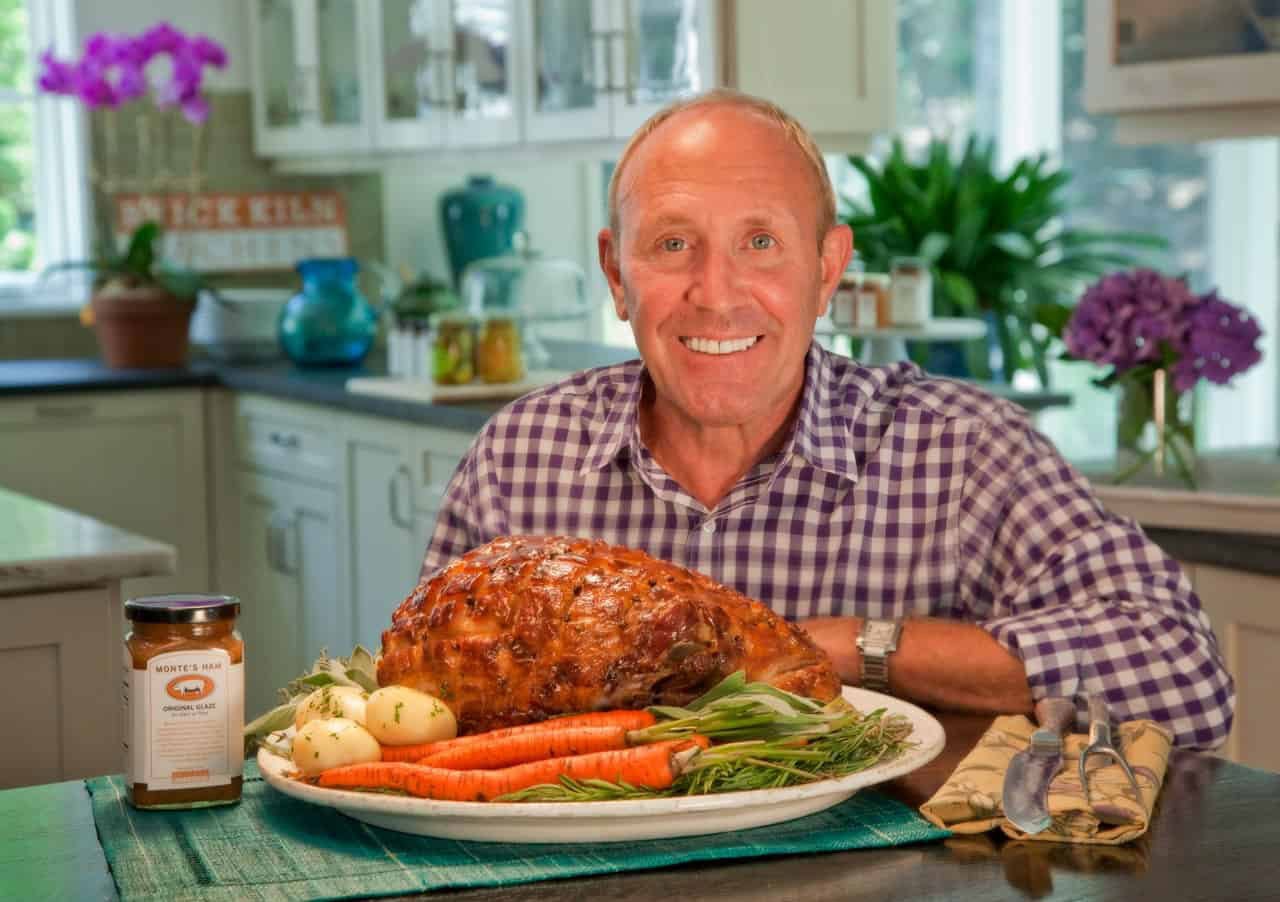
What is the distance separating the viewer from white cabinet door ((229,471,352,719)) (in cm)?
437

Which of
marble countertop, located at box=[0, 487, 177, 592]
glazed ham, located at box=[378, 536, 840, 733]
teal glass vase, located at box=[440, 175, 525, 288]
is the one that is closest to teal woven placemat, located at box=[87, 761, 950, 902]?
glazed ham, located at box=[378, 536, 840, 733]

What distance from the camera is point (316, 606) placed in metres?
4.46

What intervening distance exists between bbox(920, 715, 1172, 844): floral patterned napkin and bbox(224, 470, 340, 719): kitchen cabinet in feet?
10.4

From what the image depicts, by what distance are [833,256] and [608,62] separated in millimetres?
1913

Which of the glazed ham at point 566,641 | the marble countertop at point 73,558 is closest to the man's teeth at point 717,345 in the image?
the glazed ham at point 566,641

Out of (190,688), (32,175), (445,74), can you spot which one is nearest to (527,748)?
(190,688)

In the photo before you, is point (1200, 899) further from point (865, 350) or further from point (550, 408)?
point (865, 350)

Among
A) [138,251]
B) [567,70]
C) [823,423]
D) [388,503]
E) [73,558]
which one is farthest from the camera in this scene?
[138,251]

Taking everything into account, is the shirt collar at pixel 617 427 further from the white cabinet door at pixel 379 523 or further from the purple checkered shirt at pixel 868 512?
the white cabinet door at pixel 379 523

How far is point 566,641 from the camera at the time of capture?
1.25 meters

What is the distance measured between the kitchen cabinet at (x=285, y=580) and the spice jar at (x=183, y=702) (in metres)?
3.06

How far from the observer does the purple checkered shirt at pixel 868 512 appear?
1644 millimetres

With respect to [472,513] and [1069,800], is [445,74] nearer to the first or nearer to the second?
[472,513]

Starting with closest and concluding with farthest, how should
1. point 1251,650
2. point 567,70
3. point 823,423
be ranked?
1. point 823,423
2. point 1251,650
3. point 567,70
